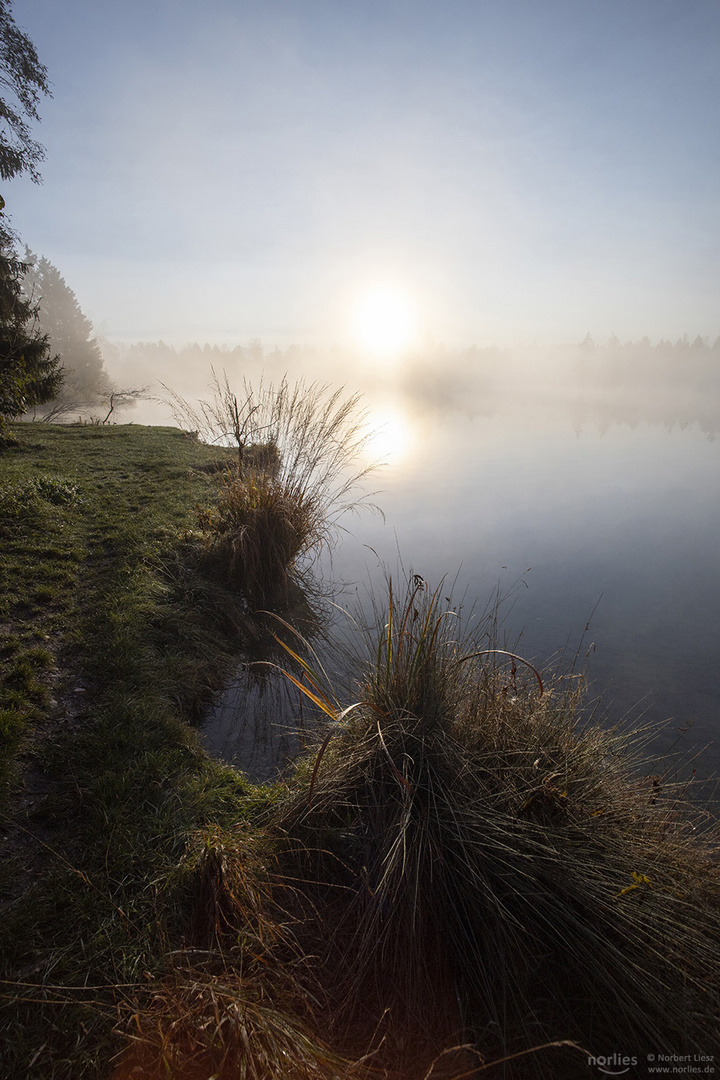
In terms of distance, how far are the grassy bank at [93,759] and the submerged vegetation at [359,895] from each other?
0.04 ft

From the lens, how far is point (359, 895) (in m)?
1.62

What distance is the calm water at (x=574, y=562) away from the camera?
325cm

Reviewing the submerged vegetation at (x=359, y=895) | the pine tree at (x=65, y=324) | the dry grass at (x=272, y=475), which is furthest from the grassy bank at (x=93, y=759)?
the pine tree at (x=65, y=324)

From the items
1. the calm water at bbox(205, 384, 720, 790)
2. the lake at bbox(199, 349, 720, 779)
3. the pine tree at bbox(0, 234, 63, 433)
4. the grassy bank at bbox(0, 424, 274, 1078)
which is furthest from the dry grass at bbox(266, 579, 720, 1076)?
the pine tree at bbox(0, 234, 63, 433)

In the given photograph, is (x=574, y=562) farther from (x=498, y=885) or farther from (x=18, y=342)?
(x=18, y=342)

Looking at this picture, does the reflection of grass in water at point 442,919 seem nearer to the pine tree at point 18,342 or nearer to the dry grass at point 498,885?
the dry grass at point 498,885

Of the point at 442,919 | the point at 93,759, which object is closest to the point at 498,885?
the point at 442,919

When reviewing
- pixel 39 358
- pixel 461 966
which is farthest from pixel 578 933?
pixel 39 358

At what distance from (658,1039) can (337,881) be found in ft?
3.18

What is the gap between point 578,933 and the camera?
55.7 inches

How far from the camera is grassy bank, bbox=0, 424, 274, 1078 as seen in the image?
1.37 metres

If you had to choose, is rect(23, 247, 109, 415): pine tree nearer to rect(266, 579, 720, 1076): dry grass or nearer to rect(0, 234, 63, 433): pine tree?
rect(0, 234, 63, 433): pine tree

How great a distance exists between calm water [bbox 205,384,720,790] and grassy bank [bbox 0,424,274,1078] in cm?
47

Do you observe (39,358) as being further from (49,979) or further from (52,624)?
(49,979)
